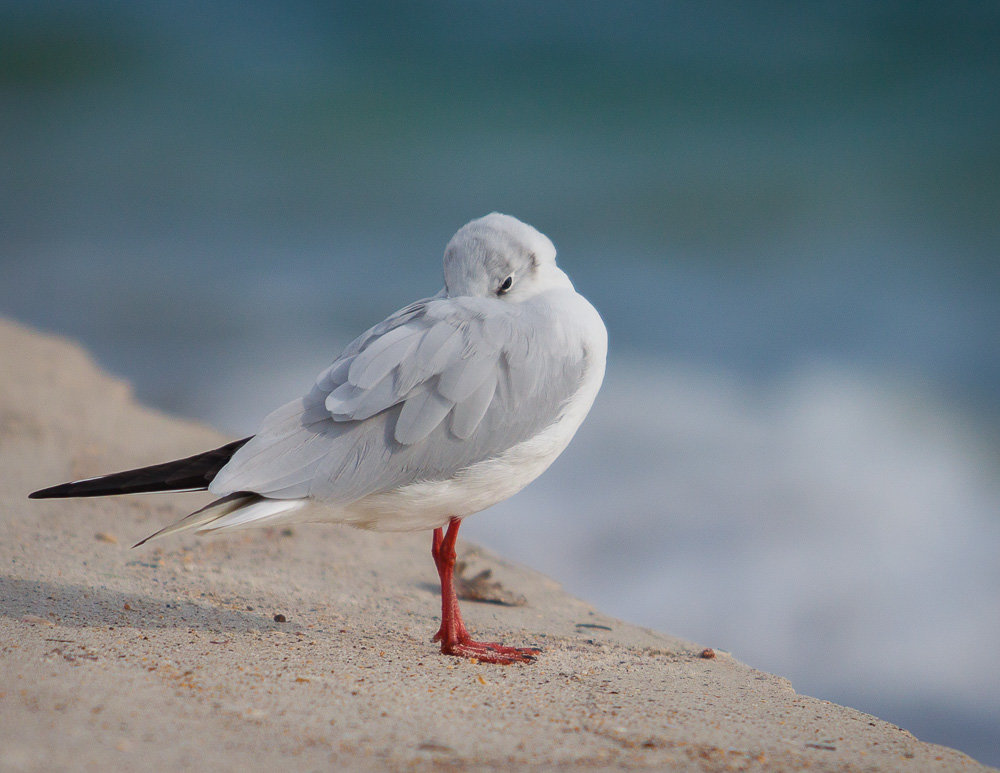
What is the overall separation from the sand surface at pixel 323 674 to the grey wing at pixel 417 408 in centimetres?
65

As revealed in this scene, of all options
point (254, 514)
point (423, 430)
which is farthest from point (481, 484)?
point (254, 514)

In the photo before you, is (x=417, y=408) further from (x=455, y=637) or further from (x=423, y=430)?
(x=455, y=637)

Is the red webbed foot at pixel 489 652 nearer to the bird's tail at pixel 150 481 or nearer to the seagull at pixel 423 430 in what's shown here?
the seagull at pixel 423 430

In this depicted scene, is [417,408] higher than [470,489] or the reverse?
higher

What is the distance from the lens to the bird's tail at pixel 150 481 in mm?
3041

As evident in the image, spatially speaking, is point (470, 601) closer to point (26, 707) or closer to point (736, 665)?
point (736, 665)

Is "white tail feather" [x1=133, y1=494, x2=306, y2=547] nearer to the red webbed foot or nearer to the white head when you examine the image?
the red webbed foot

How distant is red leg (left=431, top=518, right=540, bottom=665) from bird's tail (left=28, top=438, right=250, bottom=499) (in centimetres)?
99

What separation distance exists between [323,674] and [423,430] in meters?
0.87

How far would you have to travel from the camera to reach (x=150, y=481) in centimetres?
305

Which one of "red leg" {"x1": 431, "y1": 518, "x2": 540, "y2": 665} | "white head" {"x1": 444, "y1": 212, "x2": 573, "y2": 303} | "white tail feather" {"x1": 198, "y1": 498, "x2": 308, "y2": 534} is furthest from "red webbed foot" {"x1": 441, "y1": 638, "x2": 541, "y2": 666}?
"white head" {"x1": 444, "y1": 212, "x2": 573, "y2": 303}

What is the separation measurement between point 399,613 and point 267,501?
133 cm

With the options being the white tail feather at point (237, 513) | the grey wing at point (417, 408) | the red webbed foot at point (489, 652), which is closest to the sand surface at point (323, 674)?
the red webbed foot at point (489, 652)

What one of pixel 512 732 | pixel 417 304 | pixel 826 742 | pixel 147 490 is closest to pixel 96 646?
pixel 147 490
